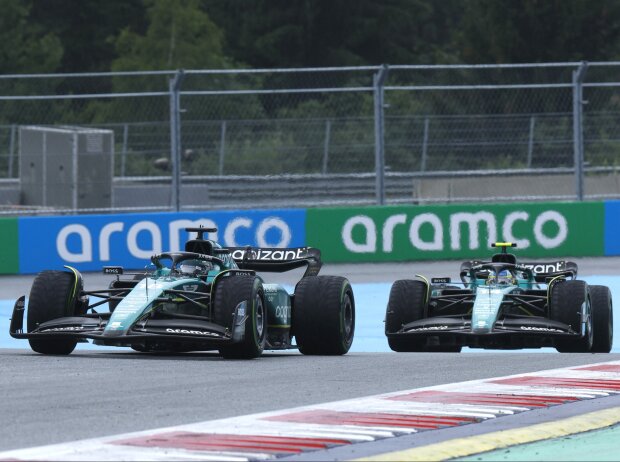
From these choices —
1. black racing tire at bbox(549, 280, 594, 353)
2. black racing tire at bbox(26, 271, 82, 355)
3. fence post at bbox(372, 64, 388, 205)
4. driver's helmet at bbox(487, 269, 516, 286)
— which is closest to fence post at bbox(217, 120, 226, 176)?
fence post at bbox(372, 64, 388, 205)

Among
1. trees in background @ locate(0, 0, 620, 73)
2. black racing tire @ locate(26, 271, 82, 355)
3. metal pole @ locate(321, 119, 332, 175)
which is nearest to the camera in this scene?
black racing tire @ locate(26, 271, 82, 355)

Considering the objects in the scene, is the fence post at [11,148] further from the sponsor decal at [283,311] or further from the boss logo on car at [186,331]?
the boss logo on car at [186,331]

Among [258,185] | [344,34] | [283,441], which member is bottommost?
[283,441]

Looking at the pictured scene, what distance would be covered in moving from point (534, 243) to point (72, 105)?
25.9 feet

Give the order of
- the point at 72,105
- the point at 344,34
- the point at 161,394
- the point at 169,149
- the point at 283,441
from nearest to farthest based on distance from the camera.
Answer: the point at 283,441, the point at 161,394, the point at 169,149, the point at 72,105, the point at 344,34

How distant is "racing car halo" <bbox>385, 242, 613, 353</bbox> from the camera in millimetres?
13477

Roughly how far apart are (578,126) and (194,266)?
9305 mm

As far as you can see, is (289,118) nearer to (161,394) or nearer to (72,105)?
(72,105)

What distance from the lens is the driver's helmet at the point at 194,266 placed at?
1276 cm

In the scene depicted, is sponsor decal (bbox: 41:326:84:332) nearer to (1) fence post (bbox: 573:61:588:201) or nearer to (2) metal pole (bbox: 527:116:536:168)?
(1) fence post (bbox: 573:61:588:201)

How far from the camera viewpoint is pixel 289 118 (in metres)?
21.9

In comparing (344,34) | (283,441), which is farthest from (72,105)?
(344,34)

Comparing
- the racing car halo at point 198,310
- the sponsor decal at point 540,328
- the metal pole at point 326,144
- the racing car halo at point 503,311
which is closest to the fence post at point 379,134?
the metal pole at point 326,144

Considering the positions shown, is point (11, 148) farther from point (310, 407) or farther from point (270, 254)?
point (310, 407)
